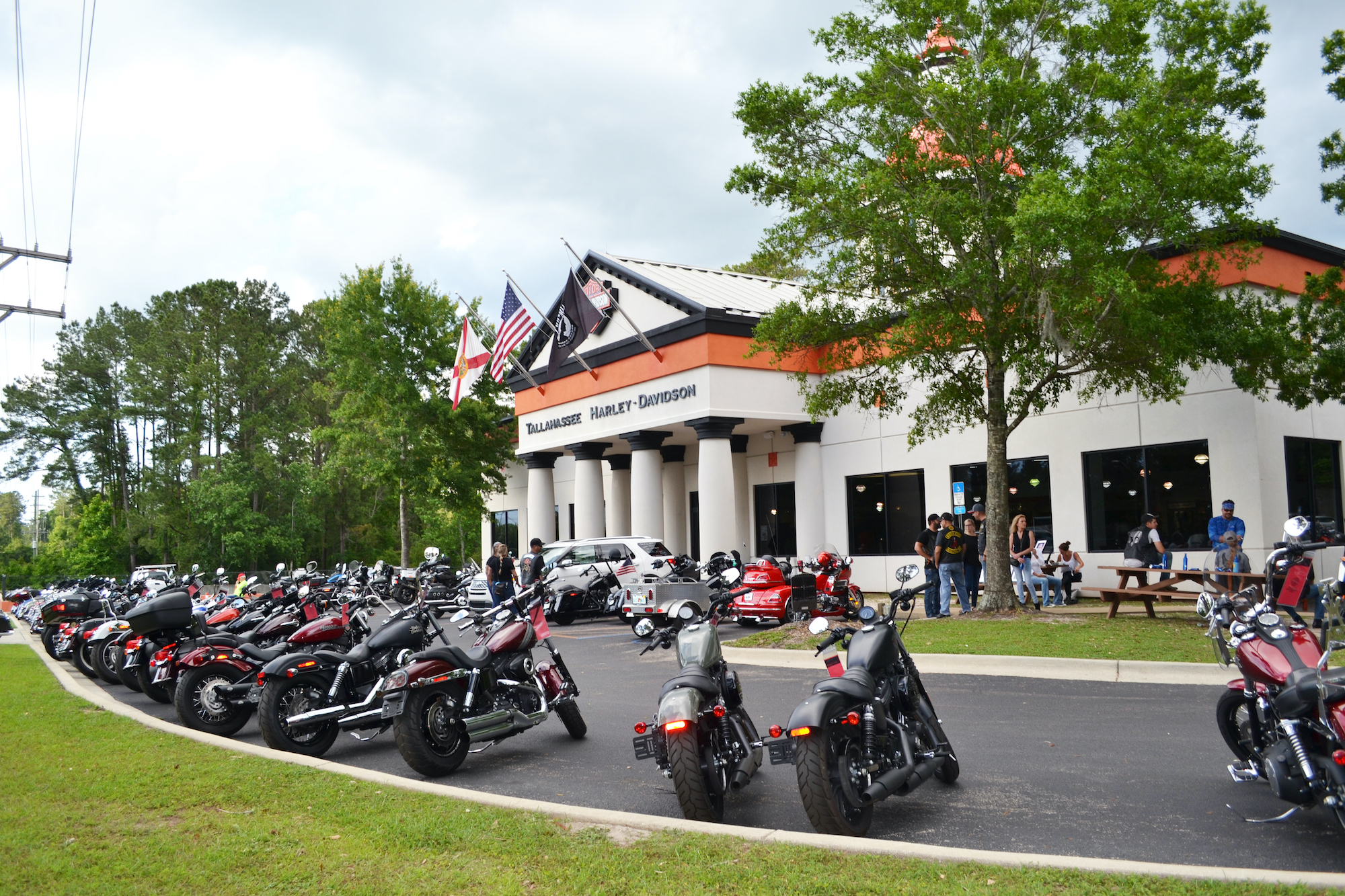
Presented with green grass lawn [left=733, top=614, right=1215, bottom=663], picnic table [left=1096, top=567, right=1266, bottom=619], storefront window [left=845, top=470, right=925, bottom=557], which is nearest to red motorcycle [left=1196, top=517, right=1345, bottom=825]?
green grass lawn [left=733, top=614, right=1215, bottom=663]

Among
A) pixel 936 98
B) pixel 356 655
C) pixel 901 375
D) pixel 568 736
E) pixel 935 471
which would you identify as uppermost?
pixel 936 98

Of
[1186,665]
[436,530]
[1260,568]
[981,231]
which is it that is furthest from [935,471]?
[436,530]

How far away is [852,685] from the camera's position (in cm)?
556

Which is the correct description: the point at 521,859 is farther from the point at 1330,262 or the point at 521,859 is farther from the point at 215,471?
the point at 215,471

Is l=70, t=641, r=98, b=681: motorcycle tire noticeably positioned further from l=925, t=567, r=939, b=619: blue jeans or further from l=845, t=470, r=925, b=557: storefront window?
l=845, t=470, r=925, b=557: storefront window

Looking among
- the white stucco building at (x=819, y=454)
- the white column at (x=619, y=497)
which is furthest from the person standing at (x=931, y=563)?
the white column at (x=619, y=497)

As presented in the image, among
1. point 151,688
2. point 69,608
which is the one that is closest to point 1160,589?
point 151,688

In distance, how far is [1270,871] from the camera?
443 centimetres

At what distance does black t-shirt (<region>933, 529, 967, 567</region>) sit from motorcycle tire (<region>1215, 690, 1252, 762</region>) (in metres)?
10.4

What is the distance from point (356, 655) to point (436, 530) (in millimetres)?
61124

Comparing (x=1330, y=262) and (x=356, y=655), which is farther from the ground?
(x=1330, y=262)

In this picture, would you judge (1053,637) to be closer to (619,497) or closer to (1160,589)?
(1160,589)

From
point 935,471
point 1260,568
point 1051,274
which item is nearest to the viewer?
point 1051,274

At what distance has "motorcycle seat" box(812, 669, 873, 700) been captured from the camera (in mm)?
5508
